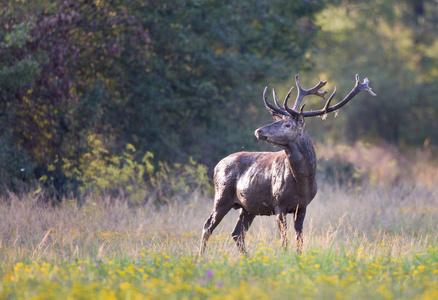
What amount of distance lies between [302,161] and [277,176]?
0.48m

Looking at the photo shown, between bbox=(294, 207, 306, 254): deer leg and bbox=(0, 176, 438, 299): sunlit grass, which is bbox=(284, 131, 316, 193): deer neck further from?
bbox=(0, 176, 438, 299): sunlit grass

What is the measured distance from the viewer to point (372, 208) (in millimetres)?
12062

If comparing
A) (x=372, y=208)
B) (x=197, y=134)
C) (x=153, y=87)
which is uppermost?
(x=153, y=87)

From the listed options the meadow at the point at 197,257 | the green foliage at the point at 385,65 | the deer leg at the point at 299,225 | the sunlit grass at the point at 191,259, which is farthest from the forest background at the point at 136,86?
the green foliage at the point at 385,65

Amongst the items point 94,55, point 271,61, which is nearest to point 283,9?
point 271,61

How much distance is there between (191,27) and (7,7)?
16.7 feet

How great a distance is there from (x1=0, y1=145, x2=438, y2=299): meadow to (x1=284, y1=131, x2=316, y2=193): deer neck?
0.84 m

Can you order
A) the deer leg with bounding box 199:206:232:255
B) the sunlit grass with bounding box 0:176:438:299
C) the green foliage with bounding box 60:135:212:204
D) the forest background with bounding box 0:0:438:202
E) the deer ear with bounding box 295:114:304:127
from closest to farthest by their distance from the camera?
the sunlit grass with bounding box 0:176:438:299
the deer ear with bounding box 295:114:304:127
the deer leg with bounding box 199:206:232:255
the green foliage with bounding box 60:135:212:204
the forest background with bounding box 0:0:438:202

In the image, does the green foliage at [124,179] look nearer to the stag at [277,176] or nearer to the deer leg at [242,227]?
the deer leg at [242,227]

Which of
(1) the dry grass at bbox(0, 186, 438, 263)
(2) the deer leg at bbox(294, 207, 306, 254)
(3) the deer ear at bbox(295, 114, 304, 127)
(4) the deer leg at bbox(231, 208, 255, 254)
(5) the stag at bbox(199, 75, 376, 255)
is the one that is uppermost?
(3) the deer ear at bbox(295, 114, 304, 127)

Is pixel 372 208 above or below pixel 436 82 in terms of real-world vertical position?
below

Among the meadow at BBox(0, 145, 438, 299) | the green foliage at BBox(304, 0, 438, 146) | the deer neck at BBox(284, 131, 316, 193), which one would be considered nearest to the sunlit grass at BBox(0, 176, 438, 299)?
the meadow at BBox(0, 145, 438, 299)

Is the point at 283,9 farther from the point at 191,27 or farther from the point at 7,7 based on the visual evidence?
the point at 7,7

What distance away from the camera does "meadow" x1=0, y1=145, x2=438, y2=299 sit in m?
5.32
